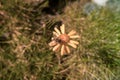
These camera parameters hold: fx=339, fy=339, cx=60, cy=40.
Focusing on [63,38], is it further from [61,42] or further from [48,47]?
[48,47]

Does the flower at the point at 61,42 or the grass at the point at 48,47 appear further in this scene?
the grass at the point at 48,47

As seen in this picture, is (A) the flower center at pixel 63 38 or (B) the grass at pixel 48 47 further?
(B) the grass at pixel 48 47

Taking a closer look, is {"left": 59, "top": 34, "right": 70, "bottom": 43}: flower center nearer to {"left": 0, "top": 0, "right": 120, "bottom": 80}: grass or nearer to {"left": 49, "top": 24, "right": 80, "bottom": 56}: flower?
{"left": 49, "top": 24, "right": 80, "bottom": 56}: flower

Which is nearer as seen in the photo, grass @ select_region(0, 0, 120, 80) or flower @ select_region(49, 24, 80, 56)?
flower @ select_region(49, 24, 80, 56)

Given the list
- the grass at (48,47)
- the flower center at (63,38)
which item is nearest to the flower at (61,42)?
the flower center at (63,38)

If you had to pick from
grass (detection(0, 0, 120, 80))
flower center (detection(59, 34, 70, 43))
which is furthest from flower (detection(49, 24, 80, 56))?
grass (detection(0, 0, 120, 80))

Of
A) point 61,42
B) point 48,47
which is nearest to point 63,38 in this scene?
point 61,42

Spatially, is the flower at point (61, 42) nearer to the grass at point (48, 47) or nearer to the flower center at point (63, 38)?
the flower center at point (63, 38)

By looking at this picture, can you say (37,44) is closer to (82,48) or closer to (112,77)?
(82,48)
